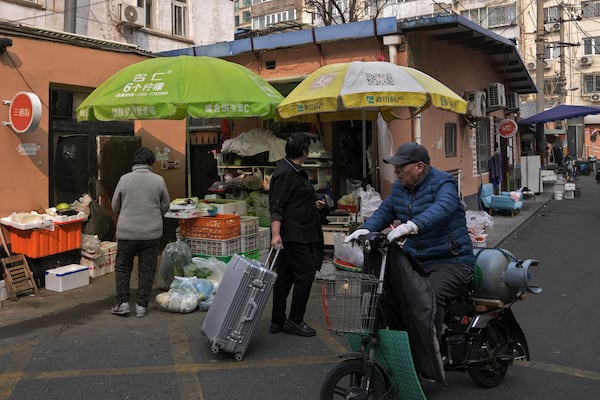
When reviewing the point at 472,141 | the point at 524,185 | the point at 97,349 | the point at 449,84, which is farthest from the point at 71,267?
the point at 524,185

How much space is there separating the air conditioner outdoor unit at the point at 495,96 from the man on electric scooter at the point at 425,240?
11.1 m

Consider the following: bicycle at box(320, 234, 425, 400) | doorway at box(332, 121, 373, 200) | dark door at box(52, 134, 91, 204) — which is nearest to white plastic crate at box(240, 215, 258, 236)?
doorway at box(332, 121, 373, 200)

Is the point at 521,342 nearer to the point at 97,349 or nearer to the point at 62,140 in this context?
the point at 97,349

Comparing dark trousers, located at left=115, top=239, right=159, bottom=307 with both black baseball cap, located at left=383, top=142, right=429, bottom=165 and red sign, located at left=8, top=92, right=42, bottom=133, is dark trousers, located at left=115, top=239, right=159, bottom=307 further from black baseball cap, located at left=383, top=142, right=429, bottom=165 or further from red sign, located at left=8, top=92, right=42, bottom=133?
black baseball cap, located at left=383, top=142, right=429, bottom=165

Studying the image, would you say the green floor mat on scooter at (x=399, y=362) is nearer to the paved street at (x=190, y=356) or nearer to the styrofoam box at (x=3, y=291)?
the paved street at (x=190, y=356)

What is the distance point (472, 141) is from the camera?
507 inches

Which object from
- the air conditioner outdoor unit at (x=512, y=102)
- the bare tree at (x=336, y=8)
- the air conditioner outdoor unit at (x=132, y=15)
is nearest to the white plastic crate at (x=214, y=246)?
the bare tree at (x=336, y=8)

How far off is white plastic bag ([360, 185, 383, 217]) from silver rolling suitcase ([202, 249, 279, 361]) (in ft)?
12.5

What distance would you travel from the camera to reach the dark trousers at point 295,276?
490 cm

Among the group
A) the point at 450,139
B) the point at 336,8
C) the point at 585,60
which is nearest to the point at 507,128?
the point at 450,139

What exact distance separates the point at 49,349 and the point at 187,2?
15.6 m

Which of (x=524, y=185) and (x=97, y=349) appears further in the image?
(x=524, y=185)

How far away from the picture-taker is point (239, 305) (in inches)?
167

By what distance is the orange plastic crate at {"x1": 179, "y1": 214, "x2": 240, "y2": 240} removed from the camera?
267 inches
